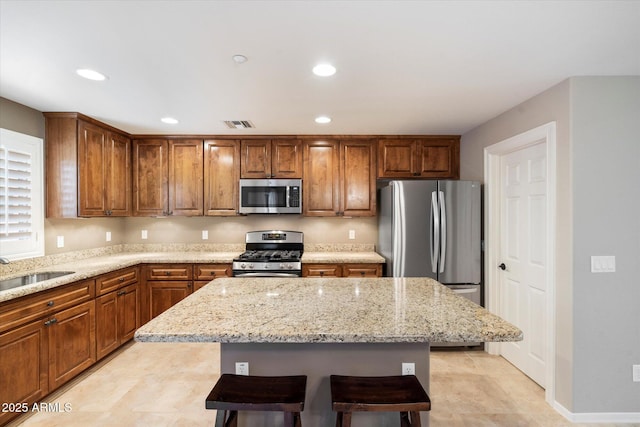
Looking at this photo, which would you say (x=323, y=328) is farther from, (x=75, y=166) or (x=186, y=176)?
(x=186, y=176)

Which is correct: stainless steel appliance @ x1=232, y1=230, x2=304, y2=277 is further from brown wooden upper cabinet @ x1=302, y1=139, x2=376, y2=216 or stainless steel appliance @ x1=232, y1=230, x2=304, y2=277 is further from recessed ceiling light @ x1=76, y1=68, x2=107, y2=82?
recessed ceiling light @ x1=76, y1=68, x2=107, y2=82

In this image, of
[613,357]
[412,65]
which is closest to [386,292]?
[412,65]

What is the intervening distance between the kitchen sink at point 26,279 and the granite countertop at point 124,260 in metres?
0.05

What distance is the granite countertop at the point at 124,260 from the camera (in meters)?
2.55

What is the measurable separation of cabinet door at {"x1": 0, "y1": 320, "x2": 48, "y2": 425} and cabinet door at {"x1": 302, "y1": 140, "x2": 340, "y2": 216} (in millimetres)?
2726

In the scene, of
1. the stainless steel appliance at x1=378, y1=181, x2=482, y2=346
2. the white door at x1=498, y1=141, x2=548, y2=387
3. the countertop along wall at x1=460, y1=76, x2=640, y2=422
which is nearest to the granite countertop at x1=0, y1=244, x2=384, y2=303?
the stainless steel appliance at x1=378, y1=181, x2=482, y2=346

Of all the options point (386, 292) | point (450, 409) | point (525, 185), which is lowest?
point (450, 409)

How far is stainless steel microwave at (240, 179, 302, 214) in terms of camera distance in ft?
13.0

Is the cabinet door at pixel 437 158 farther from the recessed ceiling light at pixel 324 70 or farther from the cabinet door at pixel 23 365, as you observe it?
the cabinet door at pixel 23 365

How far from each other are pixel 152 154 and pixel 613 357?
16.1 feet

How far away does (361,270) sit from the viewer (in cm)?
369

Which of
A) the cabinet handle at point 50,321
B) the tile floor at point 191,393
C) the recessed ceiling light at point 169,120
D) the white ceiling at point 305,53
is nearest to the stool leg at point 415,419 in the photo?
the tile floor at point 191,393

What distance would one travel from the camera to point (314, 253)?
13.8 ft

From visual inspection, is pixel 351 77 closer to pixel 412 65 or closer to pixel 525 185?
pixel 412 65
